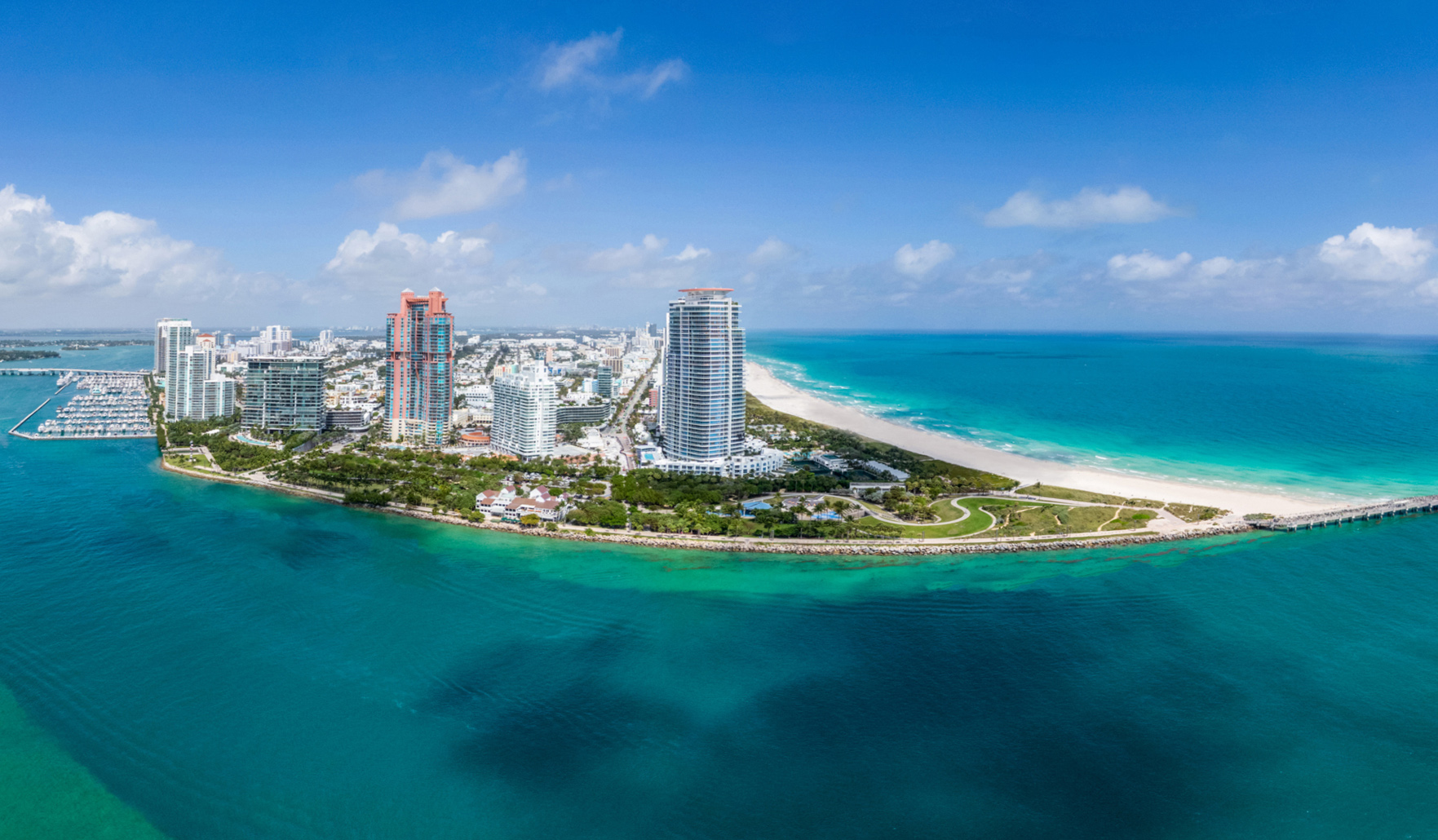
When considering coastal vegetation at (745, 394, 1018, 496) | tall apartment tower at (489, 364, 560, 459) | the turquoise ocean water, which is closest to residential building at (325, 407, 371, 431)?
tall apartment tower at (489, 364, 560, 459)

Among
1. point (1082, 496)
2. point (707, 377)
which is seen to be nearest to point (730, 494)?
point (707, 377)

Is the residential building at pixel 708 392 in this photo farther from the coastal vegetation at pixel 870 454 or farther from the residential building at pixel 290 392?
the residential building at pixel 290 392

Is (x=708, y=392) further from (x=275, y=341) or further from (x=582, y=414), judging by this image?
(x=275, y=341)

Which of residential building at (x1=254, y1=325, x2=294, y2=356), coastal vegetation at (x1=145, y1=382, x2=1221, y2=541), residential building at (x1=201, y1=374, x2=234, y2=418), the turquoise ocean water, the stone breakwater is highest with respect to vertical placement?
residential building at (x1=254, y1=325, x2=294, y2=356)

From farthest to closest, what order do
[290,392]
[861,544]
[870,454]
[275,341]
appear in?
[275,341], [290,392], [870,454], [861,544]

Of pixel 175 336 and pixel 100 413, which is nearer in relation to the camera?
pixel 100 413

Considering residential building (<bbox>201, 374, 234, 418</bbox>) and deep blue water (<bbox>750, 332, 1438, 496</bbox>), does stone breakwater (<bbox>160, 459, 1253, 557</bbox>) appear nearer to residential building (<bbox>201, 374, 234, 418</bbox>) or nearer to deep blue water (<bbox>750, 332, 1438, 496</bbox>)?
deep blue water (<bbox>750, 332, 1438, 496</bbox>)

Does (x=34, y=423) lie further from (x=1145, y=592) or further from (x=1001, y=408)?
(x=1001, y=408)
